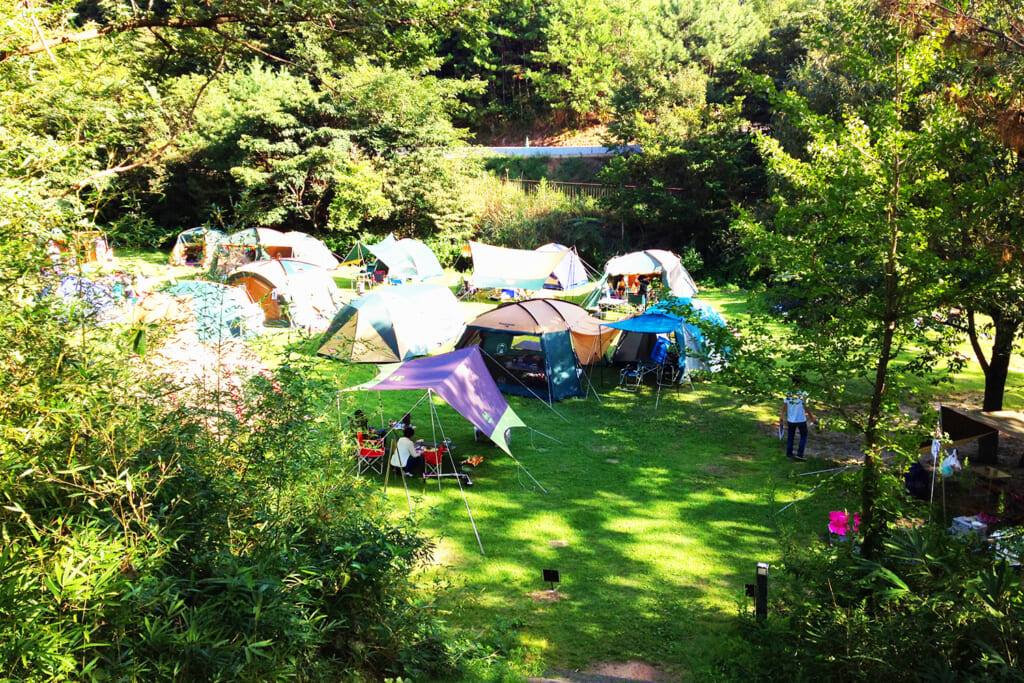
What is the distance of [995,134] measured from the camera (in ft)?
21.2

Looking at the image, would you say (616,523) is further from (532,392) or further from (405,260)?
(405,260)

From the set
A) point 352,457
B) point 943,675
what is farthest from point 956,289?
point 352,457

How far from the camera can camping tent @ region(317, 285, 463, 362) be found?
456 inches

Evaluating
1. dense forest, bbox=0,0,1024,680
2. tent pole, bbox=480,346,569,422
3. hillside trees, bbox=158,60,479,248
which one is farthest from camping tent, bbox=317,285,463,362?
hillside trees, bbox=158,60,479,248

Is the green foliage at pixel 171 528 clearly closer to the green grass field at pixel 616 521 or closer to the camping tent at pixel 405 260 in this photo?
the green grass field at pixel 616 521

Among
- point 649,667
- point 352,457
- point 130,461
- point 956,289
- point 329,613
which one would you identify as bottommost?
point 649,667

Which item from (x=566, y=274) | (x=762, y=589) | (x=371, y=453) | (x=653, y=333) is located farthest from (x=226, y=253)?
(x=566, y=274)

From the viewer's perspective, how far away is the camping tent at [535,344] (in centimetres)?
1088

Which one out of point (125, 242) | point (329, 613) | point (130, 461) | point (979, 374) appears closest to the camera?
point (130, 461)

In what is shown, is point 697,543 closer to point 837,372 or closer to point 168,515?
point 837,372

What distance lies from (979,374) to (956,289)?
30.8ft

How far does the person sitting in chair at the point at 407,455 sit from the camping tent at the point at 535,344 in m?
3.12

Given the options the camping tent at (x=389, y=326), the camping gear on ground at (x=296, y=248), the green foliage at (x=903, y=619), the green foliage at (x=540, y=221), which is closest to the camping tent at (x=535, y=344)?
the camping tent at (x=389, y=326)

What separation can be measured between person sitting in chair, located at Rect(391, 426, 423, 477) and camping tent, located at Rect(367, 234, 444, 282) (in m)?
11.3
